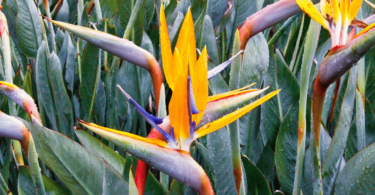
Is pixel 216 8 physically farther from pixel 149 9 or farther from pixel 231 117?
pixel 231 117

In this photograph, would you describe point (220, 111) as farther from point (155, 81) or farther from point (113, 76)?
point (113, 76)

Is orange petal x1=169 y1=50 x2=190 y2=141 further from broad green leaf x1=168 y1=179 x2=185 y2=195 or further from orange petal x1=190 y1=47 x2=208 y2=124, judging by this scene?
broad green leaf x1=168 y1=179 x2=185 y2=195

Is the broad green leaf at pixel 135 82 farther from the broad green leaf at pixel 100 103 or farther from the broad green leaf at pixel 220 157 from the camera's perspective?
the broad green leaf at pixel 220 157

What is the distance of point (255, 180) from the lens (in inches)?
24.0

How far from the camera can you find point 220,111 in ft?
1.26

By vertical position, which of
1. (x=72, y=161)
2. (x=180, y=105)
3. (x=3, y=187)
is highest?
(x=180, y=105)

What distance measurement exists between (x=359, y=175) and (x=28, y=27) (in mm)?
875

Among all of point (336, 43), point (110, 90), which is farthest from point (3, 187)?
point (336, 43)

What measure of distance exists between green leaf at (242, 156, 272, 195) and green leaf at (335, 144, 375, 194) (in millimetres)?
114

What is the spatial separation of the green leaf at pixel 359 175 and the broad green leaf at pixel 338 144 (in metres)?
0.03

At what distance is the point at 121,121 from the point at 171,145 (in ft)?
2.10

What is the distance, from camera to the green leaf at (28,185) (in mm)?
603

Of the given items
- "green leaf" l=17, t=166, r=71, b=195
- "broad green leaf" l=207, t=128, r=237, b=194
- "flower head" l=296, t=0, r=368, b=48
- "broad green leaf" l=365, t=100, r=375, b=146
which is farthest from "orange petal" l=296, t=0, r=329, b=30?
"green leaf" l=17, t=166, r=71, b=195

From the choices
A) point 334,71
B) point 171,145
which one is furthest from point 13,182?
point 334,71
